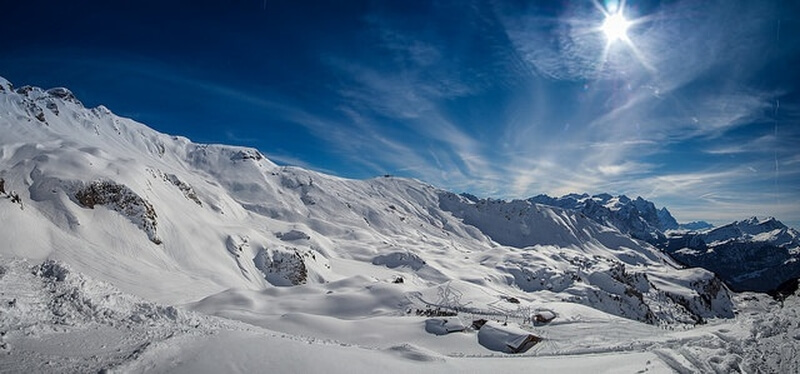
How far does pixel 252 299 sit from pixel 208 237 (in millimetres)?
27800

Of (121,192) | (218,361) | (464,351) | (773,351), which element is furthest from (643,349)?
(121,192)

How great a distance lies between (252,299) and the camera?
3192cm

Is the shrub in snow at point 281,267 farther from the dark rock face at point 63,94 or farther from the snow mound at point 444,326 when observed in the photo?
the dark rock face at point 63,94

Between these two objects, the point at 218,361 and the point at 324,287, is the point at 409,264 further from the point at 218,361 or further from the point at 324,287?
the point at 218,361

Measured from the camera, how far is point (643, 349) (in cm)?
1739

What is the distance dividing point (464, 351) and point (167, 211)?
167ft

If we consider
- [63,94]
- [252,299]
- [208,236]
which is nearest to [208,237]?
[208,236]

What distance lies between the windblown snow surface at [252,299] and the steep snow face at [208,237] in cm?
30

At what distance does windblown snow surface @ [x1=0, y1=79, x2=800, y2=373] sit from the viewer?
1263 cm

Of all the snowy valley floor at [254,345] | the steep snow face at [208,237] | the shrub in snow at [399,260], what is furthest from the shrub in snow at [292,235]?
the snowy valley floor at [254,345]

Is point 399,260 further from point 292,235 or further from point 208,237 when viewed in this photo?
point 208,237

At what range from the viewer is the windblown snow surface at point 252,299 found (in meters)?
12.6

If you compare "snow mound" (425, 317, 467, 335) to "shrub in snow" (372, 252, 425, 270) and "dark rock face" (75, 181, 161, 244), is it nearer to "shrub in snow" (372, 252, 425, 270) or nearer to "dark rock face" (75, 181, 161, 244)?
"dark rock face" (75, 181, 161, 244)

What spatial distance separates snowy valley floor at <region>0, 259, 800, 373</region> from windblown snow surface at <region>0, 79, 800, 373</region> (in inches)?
3.3
